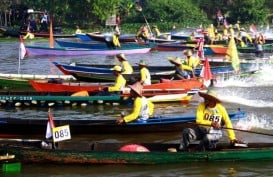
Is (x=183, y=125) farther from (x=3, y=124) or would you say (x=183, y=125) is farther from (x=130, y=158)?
(x=3, y=124)

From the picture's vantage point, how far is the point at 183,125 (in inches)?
551

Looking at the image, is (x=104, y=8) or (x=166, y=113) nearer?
(x=166, y=113)

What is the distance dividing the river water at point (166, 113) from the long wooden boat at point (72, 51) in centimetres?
46

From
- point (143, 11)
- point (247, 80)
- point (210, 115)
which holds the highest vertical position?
point (143, 11)

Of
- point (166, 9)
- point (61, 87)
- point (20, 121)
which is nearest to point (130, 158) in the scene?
point (20, 121)

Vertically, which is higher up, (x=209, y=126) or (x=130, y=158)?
(x=209, y=126)

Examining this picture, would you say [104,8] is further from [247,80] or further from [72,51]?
[247,80]

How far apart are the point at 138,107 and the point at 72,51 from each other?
933 inches

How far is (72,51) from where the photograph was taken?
36.0m

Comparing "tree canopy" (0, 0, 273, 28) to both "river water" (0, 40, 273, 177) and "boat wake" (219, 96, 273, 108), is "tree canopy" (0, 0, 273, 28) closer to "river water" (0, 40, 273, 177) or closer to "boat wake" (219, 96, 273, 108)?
"river water" (0, 40, 273, 177)

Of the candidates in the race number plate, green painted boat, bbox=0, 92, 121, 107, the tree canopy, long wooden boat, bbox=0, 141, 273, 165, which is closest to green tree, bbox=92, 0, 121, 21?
the tree canopy

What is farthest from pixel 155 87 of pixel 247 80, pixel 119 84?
pixel 247 80

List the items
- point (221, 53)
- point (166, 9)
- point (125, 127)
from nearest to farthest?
point (125, 127)
point (221, 53)
point (166, 9)

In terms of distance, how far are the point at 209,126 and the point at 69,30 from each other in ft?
159
